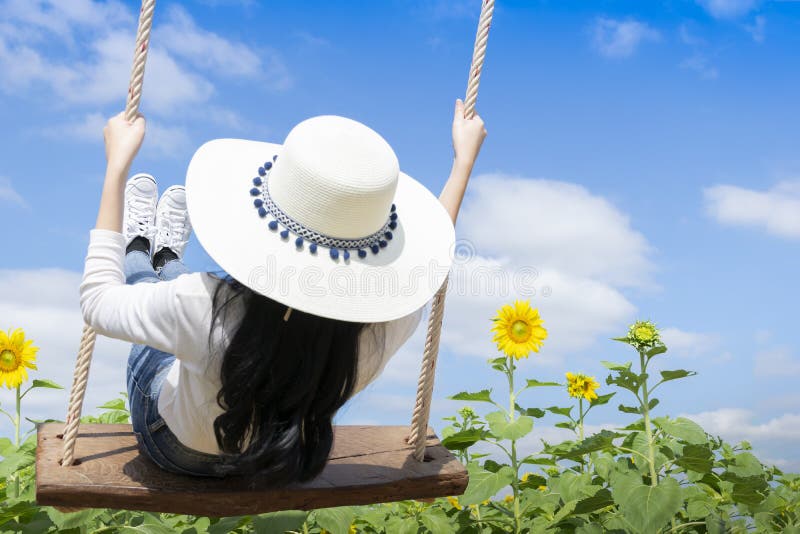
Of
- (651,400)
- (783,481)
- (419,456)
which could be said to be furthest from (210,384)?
(783,481)

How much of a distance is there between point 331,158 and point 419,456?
1152 mm

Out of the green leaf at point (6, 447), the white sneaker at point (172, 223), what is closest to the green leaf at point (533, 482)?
the white sneaker at point (172, 223)

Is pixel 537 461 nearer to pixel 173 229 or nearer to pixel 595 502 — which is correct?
pixel 595 502

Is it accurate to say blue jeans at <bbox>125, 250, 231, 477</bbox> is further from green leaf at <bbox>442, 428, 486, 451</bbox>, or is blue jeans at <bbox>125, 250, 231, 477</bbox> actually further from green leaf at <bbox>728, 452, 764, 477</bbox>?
green leaf at <bbox>728, 452, 764, 477</bbox>

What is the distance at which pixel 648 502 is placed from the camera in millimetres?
2613

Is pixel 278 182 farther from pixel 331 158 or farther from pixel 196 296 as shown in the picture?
pixel 196 296

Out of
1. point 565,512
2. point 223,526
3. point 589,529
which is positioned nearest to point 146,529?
point 223,526

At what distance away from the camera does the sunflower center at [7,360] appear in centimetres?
333

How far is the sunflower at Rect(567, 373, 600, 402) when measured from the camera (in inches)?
141

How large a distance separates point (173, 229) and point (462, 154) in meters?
1.47

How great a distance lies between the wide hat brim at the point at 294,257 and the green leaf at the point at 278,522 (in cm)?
119

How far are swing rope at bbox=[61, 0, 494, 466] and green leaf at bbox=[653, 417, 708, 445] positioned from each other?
0.86m

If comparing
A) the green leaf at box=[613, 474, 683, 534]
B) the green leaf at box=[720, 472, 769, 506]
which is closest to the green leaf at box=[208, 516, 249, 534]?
the green leaf at box=[613, 474, 683, 534]

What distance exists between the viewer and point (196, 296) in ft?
6.45
